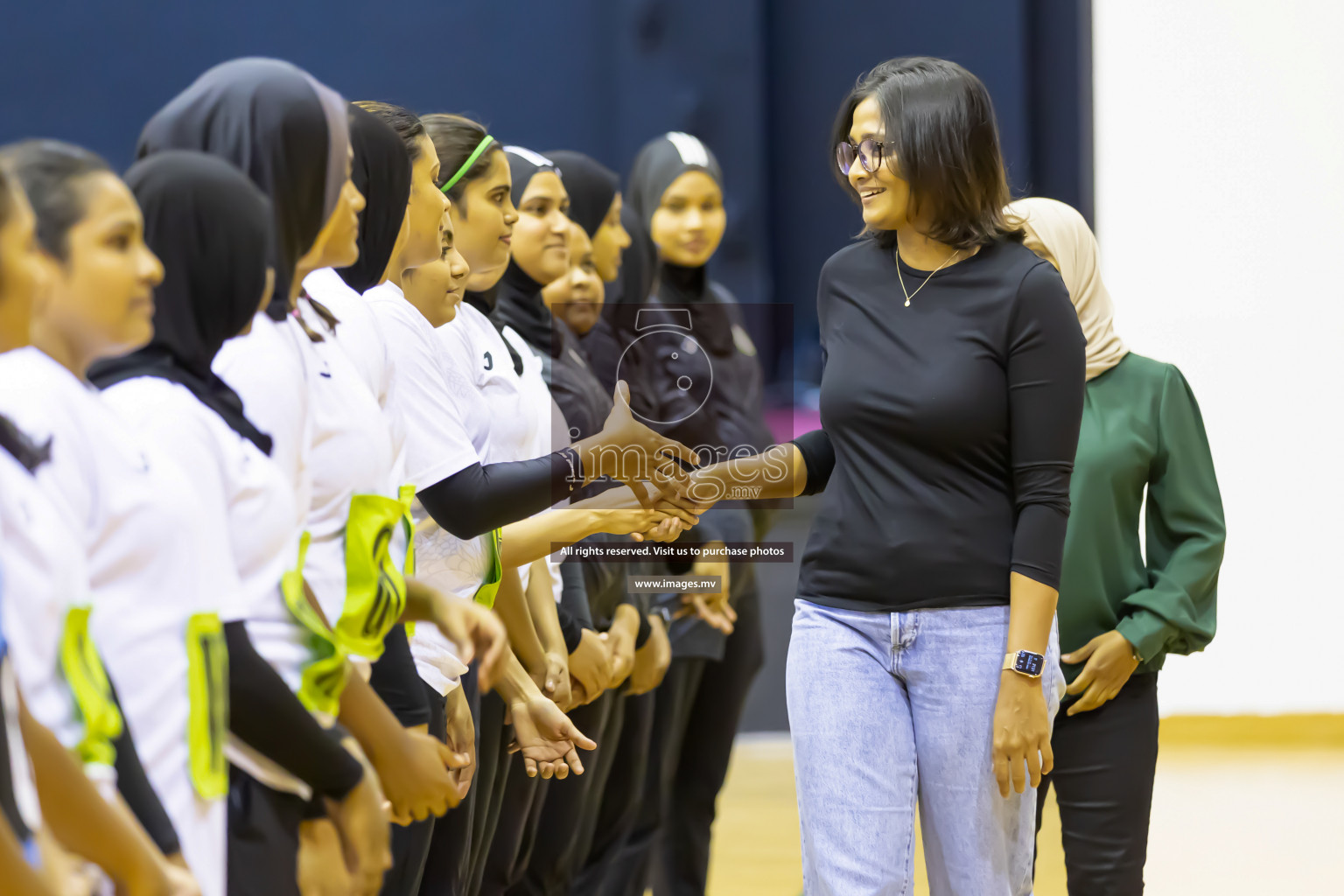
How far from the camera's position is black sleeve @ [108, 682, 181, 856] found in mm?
1264

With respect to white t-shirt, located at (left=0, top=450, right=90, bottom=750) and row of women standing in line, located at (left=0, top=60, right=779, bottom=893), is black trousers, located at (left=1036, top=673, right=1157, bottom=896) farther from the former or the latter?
white t-shirt, located at (left=0, top=450, right=90, bottom=750)

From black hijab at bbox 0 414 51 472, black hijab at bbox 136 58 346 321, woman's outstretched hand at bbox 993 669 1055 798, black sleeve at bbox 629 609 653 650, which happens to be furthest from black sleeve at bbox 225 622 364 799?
black sleeve at bbox 629 609 653 650

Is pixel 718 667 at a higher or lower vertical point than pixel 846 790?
lower

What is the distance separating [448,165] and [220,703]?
137 centimetres

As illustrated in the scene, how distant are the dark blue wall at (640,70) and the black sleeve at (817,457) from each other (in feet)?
13.6

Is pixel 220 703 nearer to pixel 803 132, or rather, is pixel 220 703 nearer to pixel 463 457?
pixel 463 457

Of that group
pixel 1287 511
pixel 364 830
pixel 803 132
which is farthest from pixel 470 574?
pixel 803 132

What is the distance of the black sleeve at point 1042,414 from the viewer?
2.04 m

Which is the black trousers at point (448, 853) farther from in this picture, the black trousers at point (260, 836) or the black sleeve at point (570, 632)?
the black trousers at point (260, 836)

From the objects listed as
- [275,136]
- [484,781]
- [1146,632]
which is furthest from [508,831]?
[275,136]

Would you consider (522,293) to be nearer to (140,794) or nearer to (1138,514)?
(1138,514)

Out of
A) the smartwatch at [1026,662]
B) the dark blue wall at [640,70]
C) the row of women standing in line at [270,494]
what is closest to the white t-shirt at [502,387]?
the row of women standing in line at [270,494]

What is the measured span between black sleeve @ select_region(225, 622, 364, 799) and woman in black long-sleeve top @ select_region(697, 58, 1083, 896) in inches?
33.1

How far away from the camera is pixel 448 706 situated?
2.30 m
